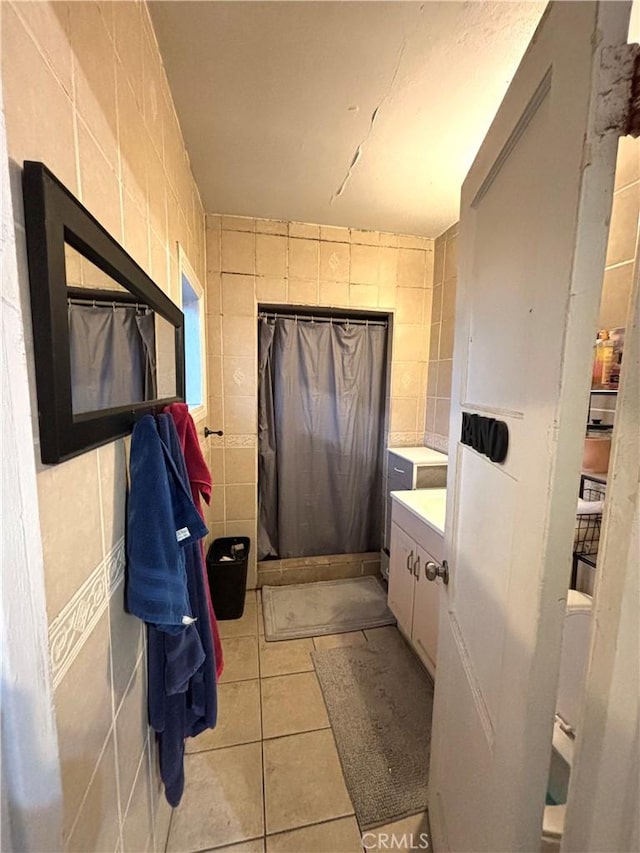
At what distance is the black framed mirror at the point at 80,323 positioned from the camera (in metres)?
0.45

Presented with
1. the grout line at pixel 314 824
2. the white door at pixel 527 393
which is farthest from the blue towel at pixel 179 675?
the white door at pixel 527 393

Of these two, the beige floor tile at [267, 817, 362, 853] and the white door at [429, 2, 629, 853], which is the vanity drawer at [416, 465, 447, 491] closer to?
the white door at [429, 2, 629, 853]

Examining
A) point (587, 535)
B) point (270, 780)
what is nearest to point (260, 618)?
point (270, 780)

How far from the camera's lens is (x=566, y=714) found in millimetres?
898

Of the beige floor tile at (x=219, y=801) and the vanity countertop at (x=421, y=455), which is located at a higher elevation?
the vanity countertop at (x=421, y=455)

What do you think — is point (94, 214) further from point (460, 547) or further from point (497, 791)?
point (497, 791)

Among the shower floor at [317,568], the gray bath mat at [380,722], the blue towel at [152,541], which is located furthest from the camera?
the shower floor at [317,568]

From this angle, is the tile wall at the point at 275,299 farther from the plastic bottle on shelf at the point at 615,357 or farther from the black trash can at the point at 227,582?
the plastic bottle on shelf at the point at 615,357

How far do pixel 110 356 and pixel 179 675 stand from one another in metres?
0.80

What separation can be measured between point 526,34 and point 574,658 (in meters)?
1.83

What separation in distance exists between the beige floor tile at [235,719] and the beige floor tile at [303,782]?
0.10m

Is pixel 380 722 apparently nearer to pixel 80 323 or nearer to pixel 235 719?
pixel 235 719

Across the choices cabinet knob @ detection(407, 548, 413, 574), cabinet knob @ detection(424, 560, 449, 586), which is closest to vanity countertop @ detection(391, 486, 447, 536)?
cabinet knob @ detection(407, 548, 413, 574)

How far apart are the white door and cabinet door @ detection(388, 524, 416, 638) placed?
0.92 meters
